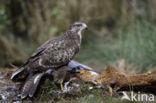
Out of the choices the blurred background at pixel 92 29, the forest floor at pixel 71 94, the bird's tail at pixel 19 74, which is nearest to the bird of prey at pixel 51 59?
the bird's tail at pixel 19 74

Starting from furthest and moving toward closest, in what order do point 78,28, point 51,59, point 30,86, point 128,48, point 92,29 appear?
point 92,29 → point 128,48 → point 78,28 → point 51,59 → point 30,86

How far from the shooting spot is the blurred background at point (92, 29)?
8.48 m

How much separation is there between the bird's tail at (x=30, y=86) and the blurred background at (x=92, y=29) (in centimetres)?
339

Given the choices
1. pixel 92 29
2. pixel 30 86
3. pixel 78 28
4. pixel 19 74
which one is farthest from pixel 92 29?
pixel 30 86

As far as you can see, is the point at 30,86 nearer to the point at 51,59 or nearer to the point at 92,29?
the point at 51,59

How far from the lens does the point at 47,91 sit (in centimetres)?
484

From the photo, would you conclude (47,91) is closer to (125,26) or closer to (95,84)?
(95,84)

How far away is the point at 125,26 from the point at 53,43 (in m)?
5.12

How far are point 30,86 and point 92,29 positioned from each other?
5932 mm

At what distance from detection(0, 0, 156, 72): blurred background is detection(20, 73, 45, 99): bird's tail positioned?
3387 mm

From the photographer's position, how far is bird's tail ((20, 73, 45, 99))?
4605 millimetres

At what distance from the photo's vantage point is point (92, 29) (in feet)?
34.1

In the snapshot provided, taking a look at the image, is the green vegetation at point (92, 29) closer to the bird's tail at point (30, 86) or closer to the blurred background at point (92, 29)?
the blurred background at point (92, 29)

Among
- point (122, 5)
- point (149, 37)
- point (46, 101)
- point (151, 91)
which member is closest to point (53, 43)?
point (46, 101)
